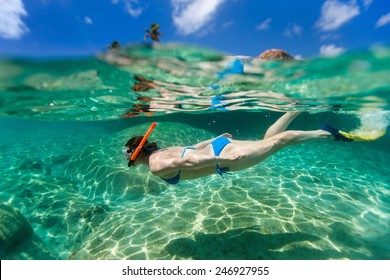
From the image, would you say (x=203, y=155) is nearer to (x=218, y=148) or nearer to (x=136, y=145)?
(x=218, y=148)

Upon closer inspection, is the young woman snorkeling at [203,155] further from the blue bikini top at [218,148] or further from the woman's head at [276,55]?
the woman's head at [276,55]

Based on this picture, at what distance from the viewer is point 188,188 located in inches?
392

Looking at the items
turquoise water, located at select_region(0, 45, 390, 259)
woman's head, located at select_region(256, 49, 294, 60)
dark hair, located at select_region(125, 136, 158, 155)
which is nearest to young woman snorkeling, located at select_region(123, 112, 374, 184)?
dark hair, located at select_region(125, 136, 158, 155)

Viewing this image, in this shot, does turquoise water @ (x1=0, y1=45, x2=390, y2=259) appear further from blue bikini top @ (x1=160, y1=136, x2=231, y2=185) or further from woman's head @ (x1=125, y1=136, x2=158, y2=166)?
woman's head @ (x1=125, y1=136, x2=158, y2=166)

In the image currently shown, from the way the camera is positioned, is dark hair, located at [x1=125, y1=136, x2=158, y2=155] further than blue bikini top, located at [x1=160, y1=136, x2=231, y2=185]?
Yes

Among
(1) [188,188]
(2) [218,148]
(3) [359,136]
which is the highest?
(2) [218,148]

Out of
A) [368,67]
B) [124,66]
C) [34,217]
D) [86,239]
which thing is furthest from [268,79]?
[34,217]

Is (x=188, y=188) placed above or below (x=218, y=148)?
below

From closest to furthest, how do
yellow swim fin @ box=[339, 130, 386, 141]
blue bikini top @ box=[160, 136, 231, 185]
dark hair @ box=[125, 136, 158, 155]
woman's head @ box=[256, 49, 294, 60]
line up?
blue bikini top @ box=[160, 136, 231, 185] < dark hair @ box=[125, 136, 158, 155] < yellow swim fin @ box=[339, 130, 386, 141] < woman's head @ box=[256, 49, 294, 60]

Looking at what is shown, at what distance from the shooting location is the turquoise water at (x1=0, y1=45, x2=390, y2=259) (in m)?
5.96

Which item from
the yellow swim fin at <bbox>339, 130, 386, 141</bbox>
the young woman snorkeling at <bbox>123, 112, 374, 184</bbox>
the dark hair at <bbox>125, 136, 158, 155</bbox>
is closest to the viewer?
the young woman snorkeling at <bbox>123, 112, 374, 184</bbox>

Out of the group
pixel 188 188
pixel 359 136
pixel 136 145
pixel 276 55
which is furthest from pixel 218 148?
pixel 359 136

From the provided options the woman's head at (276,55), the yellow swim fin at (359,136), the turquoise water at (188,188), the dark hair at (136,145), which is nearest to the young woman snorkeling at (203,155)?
the dark hair at (136,145)
